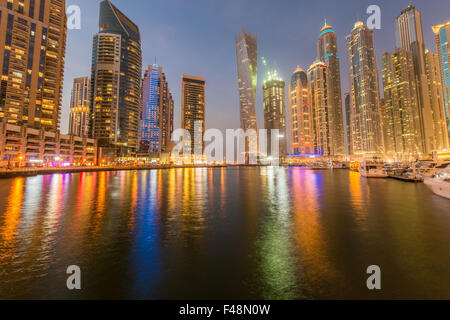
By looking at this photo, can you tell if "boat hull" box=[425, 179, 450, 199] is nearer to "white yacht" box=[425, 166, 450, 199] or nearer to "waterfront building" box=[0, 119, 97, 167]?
"white yacht" box=[425, 166, 450, 199]

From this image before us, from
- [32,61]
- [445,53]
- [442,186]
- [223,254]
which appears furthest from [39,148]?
[445,53]

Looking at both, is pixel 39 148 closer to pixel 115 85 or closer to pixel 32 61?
pixel 32 61

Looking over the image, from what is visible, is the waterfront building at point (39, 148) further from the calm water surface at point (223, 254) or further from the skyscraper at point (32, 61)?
the calm water surface at point (223, 254)

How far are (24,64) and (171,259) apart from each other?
16994 cm

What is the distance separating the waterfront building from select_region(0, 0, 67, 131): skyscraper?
555 inches

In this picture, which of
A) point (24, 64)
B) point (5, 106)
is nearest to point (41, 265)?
point (5, 106)

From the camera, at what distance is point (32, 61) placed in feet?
402

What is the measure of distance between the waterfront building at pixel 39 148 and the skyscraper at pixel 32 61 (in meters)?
14.1

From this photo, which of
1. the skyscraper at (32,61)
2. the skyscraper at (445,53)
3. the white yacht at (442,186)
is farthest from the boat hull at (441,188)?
the skyscraper at (445,53)

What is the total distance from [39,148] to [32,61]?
5911 cm

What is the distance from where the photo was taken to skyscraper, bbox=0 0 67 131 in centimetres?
11394

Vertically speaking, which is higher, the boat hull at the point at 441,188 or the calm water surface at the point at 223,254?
the boat hull at the point at 441,188

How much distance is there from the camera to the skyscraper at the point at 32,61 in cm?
11394
